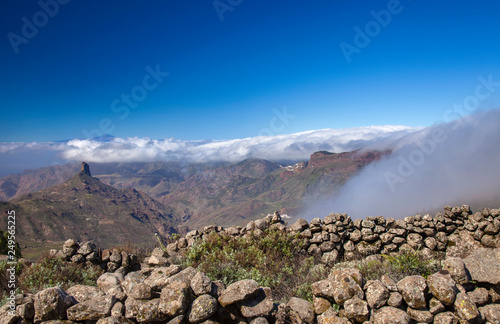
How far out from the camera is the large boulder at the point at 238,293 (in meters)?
5.59

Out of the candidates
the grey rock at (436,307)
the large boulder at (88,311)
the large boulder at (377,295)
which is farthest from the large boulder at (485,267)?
the large boulder at (88,311)

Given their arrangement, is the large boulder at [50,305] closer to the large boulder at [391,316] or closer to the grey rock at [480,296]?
the large boulder at [391,316]

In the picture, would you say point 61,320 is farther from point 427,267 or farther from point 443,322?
point 427,267

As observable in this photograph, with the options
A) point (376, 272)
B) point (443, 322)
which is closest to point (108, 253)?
point (376, 272)

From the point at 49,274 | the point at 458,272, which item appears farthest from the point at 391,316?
the point at 49,274

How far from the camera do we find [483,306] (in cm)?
605

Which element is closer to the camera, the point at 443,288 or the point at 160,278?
the point at 443,288

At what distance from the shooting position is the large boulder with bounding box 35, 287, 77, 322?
17.1 ft

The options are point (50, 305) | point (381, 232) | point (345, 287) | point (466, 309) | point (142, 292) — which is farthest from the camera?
point (381, 232)

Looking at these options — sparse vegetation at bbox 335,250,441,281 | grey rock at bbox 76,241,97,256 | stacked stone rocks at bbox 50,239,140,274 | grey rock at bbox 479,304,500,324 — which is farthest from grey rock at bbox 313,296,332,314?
grey rock at bbox 76,241,97,256

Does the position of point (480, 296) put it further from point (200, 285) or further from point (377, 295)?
point (200, 285)

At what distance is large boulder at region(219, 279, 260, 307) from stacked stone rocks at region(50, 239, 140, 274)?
723 centimetres

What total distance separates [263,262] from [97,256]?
740 cm

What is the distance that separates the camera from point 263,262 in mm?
9883
